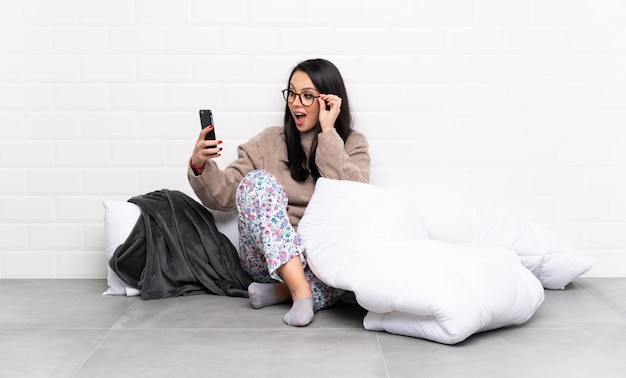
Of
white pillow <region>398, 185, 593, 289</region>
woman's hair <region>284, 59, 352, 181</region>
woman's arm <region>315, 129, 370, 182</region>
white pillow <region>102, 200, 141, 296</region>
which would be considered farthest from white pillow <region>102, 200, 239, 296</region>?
white pillow <region>398, 185, 593, 289</region>

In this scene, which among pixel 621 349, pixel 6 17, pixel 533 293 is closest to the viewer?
pixel 621 349

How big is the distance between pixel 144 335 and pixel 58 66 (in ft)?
4.65

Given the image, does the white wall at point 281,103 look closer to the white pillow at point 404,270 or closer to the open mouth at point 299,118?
the open mouth at point 299,118

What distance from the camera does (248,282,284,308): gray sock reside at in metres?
2.68

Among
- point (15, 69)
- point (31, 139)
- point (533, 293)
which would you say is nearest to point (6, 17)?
point (15, 69)

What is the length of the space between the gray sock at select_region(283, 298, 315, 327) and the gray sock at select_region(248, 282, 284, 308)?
171 mm

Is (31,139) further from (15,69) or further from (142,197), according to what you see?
(142,197)

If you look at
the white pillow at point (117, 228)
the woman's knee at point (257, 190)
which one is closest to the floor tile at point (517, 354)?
the woman's knee at point (257, 190)

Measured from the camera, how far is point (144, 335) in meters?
2.38

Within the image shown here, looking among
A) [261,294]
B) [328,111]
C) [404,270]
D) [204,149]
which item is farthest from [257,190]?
[404,270]

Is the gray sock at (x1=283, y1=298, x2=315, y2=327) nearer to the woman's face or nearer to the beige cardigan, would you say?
the beige cardigan

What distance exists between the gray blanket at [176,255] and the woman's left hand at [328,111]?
2.03ft

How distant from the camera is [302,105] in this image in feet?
9.67

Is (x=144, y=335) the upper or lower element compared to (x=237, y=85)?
lower
